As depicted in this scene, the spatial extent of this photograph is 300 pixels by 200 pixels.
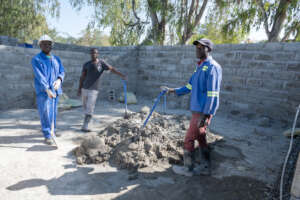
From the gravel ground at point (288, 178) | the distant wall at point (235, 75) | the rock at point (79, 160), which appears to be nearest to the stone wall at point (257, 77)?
the distant wall at point (235, 75)

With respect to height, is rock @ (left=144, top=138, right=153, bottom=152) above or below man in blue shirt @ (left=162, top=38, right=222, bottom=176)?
below

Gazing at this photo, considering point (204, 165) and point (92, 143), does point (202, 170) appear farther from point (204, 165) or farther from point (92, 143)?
point (92, 143)

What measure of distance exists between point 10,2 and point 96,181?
13.7 metres

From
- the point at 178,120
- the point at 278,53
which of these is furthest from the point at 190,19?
the point at 178,120

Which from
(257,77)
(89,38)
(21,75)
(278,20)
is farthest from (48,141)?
(89,38)

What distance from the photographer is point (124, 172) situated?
3059 millimetres

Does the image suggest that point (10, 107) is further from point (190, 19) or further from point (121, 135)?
point (190, 19)

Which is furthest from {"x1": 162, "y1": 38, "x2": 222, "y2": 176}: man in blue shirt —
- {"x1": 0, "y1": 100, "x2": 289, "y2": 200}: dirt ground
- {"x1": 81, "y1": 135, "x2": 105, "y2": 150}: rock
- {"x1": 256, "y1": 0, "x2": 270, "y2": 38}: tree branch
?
{"x1": 256, "y1": 0, "x2": 270, "y2": 38}: tree branch

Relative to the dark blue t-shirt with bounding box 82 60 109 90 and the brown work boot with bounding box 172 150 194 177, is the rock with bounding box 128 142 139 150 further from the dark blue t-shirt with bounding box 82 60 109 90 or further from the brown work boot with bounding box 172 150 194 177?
the dark blue t-shirt with bounding box 82 60 109 90

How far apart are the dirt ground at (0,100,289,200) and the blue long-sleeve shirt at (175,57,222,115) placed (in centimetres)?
97

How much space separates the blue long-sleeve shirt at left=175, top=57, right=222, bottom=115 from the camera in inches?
108

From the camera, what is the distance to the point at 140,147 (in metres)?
3.44

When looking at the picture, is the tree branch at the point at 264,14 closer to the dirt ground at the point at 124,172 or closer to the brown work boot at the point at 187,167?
the dirt ground at the point at 124,172

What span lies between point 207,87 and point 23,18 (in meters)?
14.3
